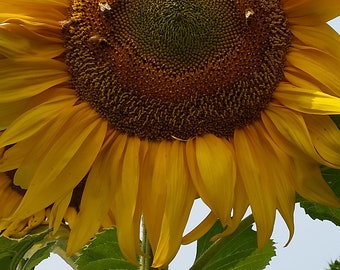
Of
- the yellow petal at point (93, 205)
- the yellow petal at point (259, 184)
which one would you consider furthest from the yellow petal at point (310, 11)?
the yellow petal at point (93, 205)

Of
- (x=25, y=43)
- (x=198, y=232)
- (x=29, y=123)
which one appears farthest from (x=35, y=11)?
(x=198, y=232)

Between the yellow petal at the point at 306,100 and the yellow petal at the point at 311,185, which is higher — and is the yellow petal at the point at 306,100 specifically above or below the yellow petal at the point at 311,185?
Result: above

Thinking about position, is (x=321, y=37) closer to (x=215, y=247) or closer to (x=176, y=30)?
(x=176, y=30)

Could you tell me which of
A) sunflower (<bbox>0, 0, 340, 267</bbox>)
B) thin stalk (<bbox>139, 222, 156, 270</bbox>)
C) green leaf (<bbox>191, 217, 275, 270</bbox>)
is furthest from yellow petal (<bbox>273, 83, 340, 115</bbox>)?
green leaf (<bbox>191, 217, 275, 270</bbox>)

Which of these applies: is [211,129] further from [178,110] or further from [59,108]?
[59,108]

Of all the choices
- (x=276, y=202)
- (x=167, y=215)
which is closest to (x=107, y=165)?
(x=167, y=215)

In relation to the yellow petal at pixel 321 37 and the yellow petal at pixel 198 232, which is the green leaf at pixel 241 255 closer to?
the yellow petal at pixel 198 232
